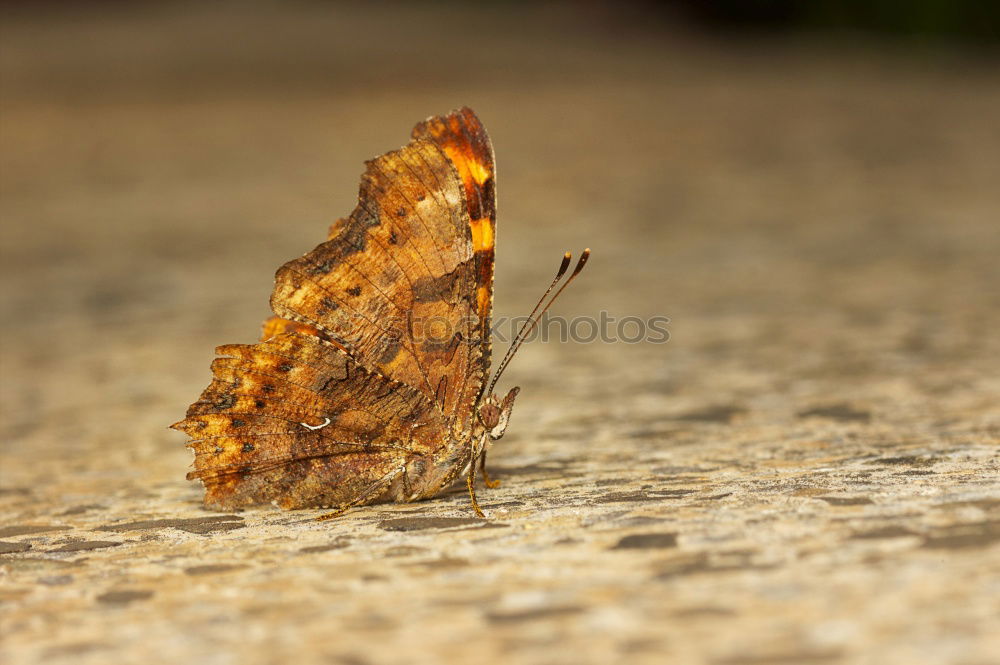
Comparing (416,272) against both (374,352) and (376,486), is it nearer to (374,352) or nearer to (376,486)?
(374,352)

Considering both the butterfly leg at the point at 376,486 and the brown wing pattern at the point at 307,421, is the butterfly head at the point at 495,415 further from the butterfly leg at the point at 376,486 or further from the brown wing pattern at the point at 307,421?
the butterfly leg at the point at 376,486

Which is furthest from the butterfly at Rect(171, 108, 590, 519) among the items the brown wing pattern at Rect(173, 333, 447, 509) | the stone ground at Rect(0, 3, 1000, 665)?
the stone ground at Rect(0, 3, 1000, 665)

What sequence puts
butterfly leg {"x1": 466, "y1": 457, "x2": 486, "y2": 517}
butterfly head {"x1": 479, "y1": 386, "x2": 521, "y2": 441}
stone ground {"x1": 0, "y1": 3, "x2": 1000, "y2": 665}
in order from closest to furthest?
stone ground {"x1": 0, "y1": 3, "x2": 1000, "y2": 665} < butterfly leg {"x1": 466, "y1": 457, "x2": 486, "y2": 517} < butterfly head {"x1": 479, "y1": 386, "x2": 521, "y2": 441}

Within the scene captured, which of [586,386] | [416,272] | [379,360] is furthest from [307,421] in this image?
[586,386]

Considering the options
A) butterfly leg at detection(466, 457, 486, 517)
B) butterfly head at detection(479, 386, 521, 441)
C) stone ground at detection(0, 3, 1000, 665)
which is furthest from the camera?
butterfly head at detection(479, 386, 521, 441)

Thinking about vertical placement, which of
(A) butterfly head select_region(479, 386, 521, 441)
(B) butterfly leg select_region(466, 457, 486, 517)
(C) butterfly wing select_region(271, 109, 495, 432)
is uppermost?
(C) butterfly wing select_region(271, 109, 495, 432)

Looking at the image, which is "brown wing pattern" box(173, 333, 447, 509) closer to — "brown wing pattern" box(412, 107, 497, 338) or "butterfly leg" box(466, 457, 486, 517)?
→ "butterfly leg" box(466, 457, 486, 517)

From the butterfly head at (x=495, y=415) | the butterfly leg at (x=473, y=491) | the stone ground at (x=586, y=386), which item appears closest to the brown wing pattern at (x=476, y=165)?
the butterfly head at (x=495, y=415)

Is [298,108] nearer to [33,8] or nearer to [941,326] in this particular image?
[941,326]

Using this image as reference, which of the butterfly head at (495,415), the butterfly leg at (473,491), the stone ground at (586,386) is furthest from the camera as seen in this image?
the butterfly head at (495,415)

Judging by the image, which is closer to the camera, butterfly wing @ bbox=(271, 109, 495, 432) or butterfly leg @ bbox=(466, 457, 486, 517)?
butterfly leg @ bbox=(466, 457, 486, 517)
